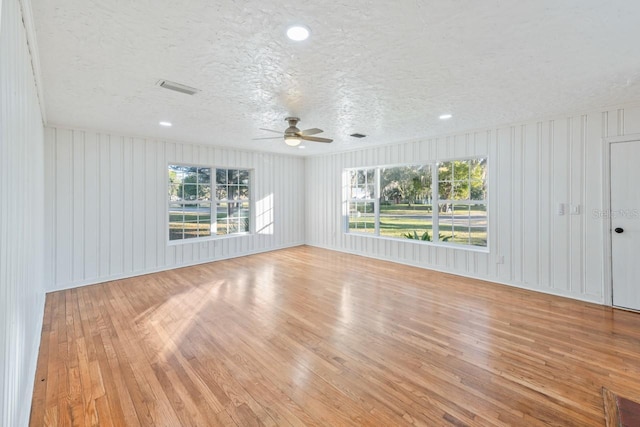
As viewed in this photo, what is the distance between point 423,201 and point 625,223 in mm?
2815

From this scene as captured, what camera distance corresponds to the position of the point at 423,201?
575 cm

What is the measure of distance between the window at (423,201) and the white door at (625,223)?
5.09 ft

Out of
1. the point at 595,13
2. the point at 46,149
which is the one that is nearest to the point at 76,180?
the point at 46,149

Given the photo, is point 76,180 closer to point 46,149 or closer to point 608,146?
point 46,149

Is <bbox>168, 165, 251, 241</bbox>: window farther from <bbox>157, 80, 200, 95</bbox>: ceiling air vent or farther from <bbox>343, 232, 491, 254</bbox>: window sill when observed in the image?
<bbox>343, 232, 491, 254</bbox>: window sill

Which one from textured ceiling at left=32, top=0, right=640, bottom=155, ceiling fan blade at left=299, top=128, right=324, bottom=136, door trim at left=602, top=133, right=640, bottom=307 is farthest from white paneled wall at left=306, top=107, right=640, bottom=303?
ceiling fan blade at left=299, top=128, right=324, bottom=136

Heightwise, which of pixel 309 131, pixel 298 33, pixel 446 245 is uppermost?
pixel 298 33

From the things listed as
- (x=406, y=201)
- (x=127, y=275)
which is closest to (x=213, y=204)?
(x=127, y=275)

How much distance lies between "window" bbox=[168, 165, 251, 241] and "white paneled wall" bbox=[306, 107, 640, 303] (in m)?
4.09

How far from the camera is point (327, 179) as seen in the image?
24.4 ft

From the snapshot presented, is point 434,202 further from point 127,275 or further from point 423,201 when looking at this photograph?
point 127,275

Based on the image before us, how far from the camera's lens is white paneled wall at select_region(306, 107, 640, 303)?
3.75 m

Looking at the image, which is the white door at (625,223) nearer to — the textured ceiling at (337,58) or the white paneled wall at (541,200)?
the white paneled wall at (541,200)

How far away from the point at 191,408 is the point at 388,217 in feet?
17.4
